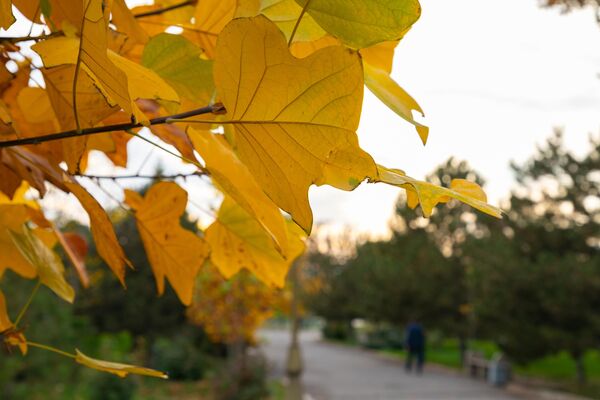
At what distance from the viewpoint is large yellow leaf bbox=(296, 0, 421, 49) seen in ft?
0.95

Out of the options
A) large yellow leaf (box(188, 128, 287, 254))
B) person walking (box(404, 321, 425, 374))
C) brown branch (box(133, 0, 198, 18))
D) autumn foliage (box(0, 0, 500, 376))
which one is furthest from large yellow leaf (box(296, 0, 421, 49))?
person walking (box(404, 321, 425, 374))

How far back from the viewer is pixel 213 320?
1048 centimetres

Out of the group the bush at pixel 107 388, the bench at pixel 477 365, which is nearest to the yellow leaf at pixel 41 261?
the bush at pixel 107 388

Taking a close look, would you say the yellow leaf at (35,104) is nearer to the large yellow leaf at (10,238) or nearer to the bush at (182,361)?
the large yellow leaf at (10,238)

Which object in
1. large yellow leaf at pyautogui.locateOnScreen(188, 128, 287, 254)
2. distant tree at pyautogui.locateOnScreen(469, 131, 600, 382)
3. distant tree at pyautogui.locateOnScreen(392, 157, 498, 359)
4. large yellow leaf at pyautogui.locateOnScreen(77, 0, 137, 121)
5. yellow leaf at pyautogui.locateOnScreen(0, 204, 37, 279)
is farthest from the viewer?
distant tree at pyautogui.locateOnScreen(392, 157, 498, 359)

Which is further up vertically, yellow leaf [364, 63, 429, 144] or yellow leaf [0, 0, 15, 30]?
yellow leaf [364, 63, 429, 144]

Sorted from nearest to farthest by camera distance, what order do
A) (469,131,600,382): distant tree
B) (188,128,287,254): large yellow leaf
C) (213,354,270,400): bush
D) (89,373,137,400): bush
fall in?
→ 1. (188,128,287,254): large yellow leaf
2. (89,373,137,400): bush
3. (213,354,270,400): bush
4. (469,131,600,382): distant tree

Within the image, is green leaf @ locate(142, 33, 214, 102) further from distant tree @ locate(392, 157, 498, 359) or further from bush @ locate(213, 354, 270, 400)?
distant tree @ locate(392, 157, 498, 359)

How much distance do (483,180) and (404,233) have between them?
5299mm

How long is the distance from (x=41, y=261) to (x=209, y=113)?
0.76 feet

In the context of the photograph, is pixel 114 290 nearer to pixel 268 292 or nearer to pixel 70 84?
pixel 268 292

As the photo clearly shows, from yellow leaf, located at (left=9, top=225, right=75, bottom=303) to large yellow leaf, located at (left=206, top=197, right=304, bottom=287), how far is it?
0.40 ft

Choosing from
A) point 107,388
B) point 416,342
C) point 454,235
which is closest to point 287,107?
point 107,388

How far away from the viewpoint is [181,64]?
0.40 m
